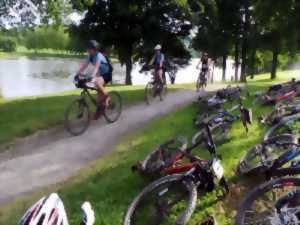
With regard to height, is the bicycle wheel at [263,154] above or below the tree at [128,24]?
below

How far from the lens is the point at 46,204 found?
2842mm

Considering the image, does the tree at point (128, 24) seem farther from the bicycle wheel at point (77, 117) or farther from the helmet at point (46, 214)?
the helmet at point (46, 214)

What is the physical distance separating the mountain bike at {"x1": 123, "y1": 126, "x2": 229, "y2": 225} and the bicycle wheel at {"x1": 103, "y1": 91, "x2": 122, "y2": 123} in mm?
5610

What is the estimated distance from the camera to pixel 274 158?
6.15 meters

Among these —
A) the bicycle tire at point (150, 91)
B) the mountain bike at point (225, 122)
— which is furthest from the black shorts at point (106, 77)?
the bicycle tire at point (150, 91)

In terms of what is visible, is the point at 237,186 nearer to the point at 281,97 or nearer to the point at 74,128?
the point at 74,128

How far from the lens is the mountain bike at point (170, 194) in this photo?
5023mm

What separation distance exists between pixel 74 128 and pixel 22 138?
120 centimetres

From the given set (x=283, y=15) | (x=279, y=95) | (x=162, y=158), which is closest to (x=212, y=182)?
(x=162, y=158)

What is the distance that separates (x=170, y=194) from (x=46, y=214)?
253cm

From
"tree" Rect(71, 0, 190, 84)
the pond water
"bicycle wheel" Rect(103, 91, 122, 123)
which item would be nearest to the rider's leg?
"bicycle wheel" Rect(103, 91, 122, 123)

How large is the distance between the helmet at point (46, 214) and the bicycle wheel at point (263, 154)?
3.93m

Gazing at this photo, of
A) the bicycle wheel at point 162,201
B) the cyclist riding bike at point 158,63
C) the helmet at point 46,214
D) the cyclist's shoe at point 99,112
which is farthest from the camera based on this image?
the cyclist riding bike at point 158,63

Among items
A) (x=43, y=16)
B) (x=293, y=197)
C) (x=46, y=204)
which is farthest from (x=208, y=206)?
(x=43, y=16)
